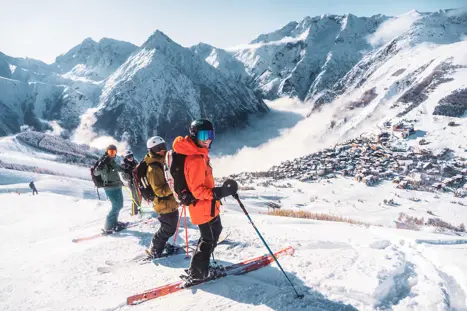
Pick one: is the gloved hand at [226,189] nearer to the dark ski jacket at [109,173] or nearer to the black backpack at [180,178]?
the black backpack at [180,178]

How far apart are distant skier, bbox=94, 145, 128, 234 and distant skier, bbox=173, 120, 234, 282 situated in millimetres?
4691

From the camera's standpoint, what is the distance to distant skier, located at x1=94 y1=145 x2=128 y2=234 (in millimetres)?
8664

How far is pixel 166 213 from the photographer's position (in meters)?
6.30

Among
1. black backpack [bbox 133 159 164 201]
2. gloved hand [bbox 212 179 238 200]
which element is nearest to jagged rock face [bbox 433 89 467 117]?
black backpack [bbox 133 159 164 201]

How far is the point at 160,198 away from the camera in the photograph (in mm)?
6277

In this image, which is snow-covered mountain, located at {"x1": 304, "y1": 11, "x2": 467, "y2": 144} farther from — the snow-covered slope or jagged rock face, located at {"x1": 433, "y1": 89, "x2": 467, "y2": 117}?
the snow-covered slope

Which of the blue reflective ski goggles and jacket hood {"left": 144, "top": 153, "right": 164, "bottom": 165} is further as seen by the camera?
jacket hood {"left": 144, "top": 153, "right": 164, "bottom": 165}

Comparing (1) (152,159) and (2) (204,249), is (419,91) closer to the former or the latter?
(1) (152,159)

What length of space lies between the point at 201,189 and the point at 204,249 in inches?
48.4

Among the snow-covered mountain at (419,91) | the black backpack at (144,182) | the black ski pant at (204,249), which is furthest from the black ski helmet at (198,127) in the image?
the snow-covered mountain at (419,91)

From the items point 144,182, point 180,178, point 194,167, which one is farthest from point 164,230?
point 194,167

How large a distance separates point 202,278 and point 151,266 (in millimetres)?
1500

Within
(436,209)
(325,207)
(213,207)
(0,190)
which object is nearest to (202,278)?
(213,207)

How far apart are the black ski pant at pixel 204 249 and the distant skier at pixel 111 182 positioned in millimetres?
4660
